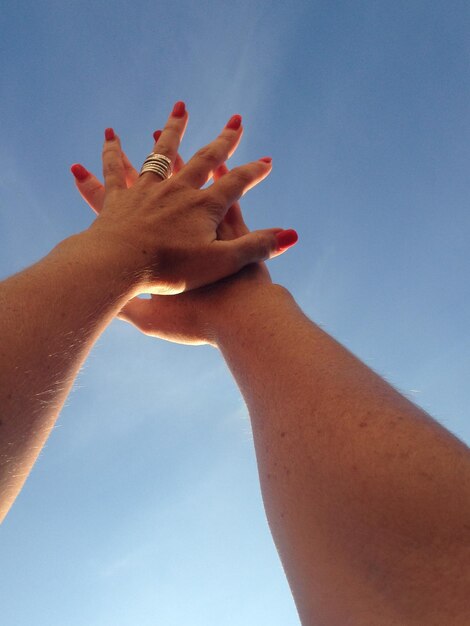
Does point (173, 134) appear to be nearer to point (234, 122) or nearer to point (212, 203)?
point (234, 122)

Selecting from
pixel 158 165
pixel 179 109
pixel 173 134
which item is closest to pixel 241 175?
pixel 158 165

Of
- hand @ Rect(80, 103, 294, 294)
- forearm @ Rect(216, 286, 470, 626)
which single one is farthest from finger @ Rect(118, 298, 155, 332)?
forearm @ Rect(216, 286, 470, 626)

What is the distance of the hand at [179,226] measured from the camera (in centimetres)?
200

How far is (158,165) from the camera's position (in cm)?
267

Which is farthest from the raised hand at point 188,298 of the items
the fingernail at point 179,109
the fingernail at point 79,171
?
the fingernail at point 179,109

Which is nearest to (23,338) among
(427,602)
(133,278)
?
(133,278)

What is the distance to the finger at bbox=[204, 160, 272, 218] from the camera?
2.49 meters

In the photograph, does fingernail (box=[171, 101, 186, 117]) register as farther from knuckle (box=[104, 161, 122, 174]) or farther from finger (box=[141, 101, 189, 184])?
knuckle (box=[104, 161, 122, 174])

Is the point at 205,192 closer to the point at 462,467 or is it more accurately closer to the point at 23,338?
the point at 23,338

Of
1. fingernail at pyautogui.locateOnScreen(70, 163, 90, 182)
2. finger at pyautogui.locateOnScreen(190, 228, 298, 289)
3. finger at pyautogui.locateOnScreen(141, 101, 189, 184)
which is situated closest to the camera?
finger at pyautogui.locateOnScreen(190, 228, 298, 289)

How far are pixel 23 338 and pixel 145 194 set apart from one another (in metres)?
1.18

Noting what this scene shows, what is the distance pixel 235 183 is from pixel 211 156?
0.75ft

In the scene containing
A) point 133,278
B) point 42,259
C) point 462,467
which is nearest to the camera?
point 462,467

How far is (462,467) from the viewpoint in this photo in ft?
3.83
